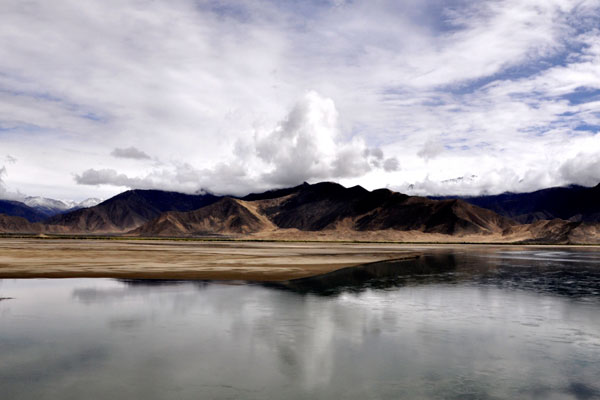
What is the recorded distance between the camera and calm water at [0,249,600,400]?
12742mm

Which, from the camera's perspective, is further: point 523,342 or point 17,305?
point 17,305

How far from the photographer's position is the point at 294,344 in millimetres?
17203

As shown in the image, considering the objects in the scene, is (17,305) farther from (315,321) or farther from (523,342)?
(523,342)

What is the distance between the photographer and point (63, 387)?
12.5 meters

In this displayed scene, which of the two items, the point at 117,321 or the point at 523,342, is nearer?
the point at 523,342

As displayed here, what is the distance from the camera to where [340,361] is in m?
15.3

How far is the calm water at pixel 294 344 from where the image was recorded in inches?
502

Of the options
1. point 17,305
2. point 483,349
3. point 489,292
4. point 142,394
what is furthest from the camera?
point 489,292

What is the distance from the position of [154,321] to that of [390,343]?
11097 mm

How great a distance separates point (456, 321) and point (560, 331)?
4502 mm

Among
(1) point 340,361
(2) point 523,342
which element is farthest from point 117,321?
(2) point 523,342

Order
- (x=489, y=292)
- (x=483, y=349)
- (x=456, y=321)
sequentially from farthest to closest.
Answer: (x=489, y=292)
(x=456, y=321)
(x=483, y=349)

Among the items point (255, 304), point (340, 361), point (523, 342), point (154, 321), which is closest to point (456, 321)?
point (523, 342)

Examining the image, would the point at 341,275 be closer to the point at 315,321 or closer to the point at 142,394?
the point at 315,321
